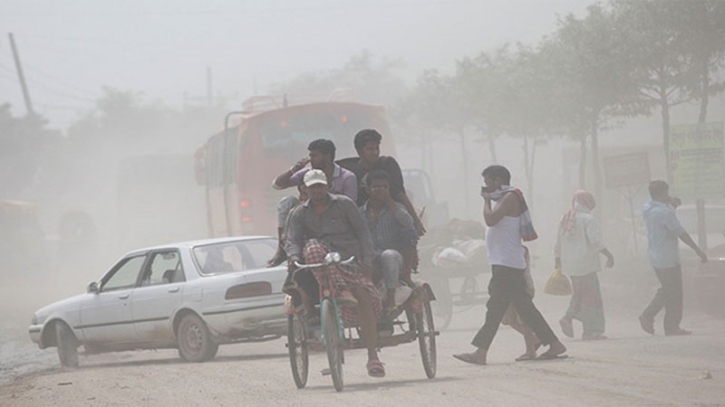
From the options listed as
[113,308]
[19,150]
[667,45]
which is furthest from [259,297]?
[19,150]

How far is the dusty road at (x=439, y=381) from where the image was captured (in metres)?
7.93

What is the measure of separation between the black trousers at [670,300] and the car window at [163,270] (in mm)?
5528

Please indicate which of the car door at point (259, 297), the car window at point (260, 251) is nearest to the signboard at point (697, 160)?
the car window at point (260, 251)

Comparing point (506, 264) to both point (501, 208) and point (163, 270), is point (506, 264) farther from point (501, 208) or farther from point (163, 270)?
point (163, 270)

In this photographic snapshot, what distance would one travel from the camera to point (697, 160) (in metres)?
19.8

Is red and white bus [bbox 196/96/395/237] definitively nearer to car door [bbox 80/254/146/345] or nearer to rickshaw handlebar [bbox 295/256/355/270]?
car door [bbox 80/254/146/345]

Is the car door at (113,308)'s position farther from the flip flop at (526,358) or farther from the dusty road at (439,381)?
the flip flop at (526,358)

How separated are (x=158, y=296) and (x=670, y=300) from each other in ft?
19.6

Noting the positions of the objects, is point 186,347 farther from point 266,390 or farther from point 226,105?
point 226,105

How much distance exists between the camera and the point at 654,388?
8219mm

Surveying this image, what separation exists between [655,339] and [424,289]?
17.7 feet

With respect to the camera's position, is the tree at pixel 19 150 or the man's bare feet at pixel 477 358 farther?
the tree at pixel 19 150

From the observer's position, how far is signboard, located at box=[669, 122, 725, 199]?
1955 cm

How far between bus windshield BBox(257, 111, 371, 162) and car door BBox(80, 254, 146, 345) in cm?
787
